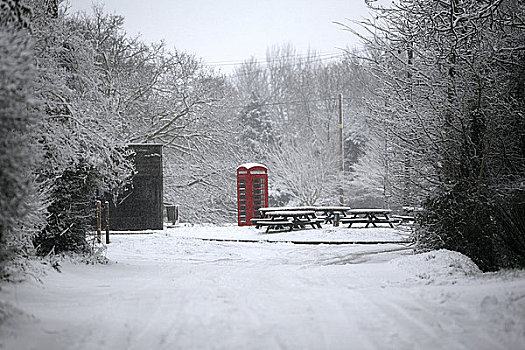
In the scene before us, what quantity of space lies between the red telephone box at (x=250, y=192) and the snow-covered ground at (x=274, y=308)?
47.1 ft

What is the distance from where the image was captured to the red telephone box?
2411 centimetres

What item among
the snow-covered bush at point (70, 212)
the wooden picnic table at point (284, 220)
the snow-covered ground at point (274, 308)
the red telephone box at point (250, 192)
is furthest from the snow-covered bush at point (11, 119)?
the red telephone box at point (250, 192)

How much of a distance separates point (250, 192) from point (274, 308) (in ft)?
60.2

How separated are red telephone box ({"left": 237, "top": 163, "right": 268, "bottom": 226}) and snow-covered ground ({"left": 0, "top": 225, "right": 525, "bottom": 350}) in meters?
14.4

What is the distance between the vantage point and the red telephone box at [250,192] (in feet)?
79.1

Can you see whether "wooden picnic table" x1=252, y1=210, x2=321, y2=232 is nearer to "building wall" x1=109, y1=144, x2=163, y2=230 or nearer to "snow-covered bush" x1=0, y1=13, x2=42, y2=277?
"building wall" x1=109, y1=144, x2=163, y2=230

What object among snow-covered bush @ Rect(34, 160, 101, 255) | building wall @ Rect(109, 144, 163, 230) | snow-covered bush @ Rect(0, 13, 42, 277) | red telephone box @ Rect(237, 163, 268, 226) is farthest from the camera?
red telephone box @ Rect(237, 163, 268, 226)

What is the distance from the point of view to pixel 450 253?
8320 millimetres

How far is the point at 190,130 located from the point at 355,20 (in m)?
18.5

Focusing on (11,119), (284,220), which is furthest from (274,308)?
(284,220)

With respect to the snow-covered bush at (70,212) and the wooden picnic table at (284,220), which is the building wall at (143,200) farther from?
the snow-covered bush at (70,212)

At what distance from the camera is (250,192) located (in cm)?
2411

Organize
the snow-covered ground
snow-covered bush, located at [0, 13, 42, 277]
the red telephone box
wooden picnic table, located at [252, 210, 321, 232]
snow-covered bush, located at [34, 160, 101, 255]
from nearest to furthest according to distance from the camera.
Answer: snow-covered bush, located at [0, 13, 42, 277] < the snow-covered ground < snow-covered bush, located at [34, 160, 101, 255] < wooden picnic table, located at [252, 210, 321, 232] < the red telephone box

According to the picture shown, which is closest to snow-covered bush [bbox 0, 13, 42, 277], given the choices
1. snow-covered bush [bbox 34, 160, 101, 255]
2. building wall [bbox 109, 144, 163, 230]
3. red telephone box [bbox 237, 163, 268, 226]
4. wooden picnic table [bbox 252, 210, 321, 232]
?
snow-covered bush [bbox 34, 160, 101, 255]
